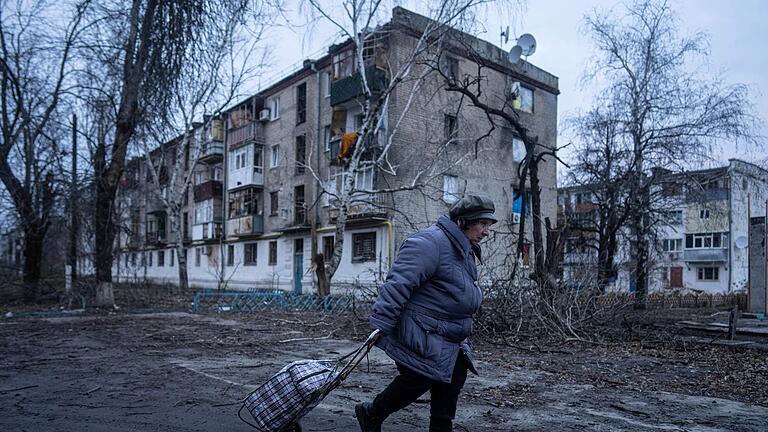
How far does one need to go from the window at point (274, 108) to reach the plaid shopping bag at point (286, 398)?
31.4 meters

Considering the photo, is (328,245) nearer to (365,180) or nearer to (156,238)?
(365,180)

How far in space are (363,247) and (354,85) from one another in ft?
25.2

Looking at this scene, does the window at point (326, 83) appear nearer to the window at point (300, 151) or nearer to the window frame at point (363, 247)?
the window at point (300, 151)

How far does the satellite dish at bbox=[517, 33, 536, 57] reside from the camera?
22172 mm

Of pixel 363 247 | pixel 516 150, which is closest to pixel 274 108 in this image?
pixel 363 247

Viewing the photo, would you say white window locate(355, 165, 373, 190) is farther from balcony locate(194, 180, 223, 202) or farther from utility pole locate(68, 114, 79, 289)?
balcony locate(194, 180, 223, 202)

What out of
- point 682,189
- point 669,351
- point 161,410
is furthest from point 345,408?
point 682,189

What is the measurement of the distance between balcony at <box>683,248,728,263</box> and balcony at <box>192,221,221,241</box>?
120 ft

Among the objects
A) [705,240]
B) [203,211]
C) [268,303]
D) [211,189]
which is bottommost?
[268,303]

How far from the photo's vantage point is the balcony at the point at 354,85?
81.9 ft

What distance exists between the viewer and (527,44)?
22.6 m

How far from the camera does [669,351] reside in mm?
9828

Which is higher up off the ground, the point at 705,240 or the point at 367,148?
the point at 367,148

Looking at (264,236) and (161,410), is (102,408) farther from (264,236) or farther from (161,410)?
(264,236)
